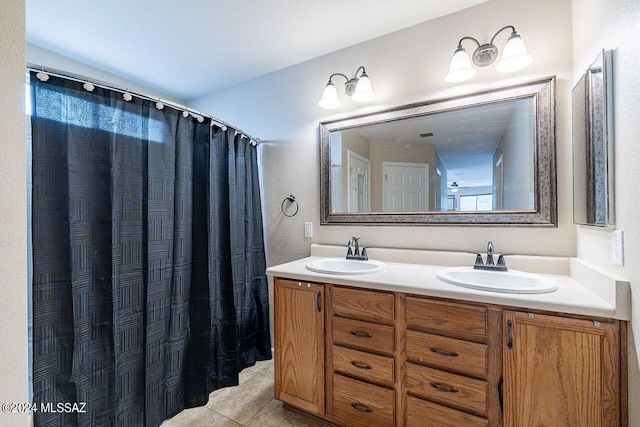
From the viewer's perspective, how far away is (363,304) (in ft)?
4.39

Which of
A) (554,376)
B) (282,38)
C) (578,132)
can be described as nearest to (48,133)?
(282,38)

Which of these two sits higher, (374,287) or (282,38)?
(282,38)

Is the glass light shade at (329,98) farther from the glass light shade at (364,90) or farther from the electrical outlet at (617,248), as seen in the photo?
the electrical outlet at (617,248)

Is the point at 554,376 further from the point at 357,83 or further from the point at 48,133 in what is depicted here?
the point at 48,133

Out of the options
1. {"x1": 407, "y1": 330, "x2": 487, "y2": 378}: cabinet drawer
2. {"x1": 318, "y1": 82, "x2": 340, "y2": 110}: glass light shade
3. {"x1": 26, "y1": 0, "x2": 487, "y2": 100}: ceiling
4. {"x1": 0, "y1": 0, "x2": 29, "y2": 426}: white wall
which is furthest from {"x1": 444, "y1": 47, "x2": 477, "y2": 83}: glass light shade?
{"x1": 0, "y1": 0, "x2": 29, "y2": 426}: white wall

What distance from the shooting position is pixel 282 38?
1.86 m

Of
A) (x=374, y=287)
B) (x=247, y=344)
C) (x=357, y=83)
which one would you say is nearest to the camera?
(x=374, y=287)

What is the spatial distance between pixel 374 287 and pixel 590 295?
851mm

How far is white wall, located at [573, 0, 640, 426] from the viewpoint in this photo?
855 millimetres

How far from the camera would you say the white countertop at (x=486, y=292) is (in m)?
0.93

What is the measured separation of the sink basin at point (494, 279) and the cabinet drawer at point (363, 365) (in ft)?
1.69

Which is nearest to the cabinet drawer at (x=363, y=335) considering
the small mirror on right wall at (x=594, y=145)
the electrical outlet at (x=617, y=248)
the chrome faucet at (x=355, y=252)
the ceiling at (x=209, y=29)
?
the chrome faucet at (x=355, y=252)

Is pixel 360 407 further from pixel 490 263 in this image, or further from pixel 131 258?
pixel 131 258

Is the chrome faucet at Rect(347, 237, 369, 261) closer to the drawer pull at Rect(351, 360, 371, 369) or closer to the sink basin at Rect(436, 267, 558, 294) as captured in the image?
the sink basin at Rect(436, 267, 558, 294)
